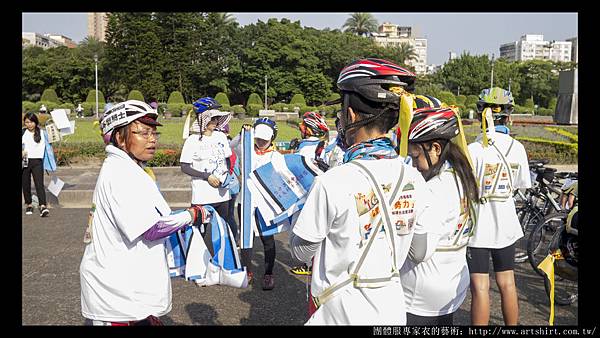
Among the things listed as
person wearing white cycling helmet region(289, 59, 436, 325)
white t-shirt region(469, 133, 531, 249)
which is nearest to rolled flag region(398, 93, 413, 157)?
person wearing white cycling helmet region(289, 59, 436, 325)

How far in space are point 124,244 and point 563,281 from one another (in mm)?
4695

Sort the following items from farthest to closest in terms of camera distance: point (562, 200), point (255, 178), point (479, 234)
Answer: point (562, 200)
point (255, 178)
point (479, 234)

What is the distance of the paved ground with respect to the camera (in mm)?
4703

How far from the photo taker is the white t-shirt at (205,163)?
18.7ft

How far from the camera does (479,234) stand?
12.8 feet

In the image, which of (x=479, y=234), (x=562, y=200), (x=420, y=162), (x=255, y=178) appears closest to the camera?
(x=420, y=162)

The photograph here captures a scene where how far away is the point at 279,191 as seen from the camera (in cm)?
460

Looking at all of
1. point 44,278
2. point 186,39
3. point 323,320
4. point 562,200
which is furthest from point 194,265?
point 186,39

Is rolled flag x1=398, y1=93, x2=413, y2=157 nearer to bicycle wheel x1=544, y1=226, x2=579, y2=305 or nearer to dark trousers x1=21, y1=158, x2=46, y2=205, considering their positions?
bicycle wheel x1=544, y1=226, x2=579, y2=305

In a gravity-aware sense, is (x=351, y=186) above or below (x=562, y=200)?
above

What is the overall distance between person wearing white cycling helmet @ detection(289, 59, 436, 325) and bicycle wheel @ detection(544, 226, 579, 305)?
3.05 metres

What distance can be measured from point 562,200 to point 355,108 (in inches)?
198

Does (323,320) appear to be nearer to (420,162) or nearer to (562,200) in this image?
(420,162)

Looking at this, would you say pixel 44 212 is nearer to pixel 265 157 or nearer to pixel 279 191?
pixel 265 157
